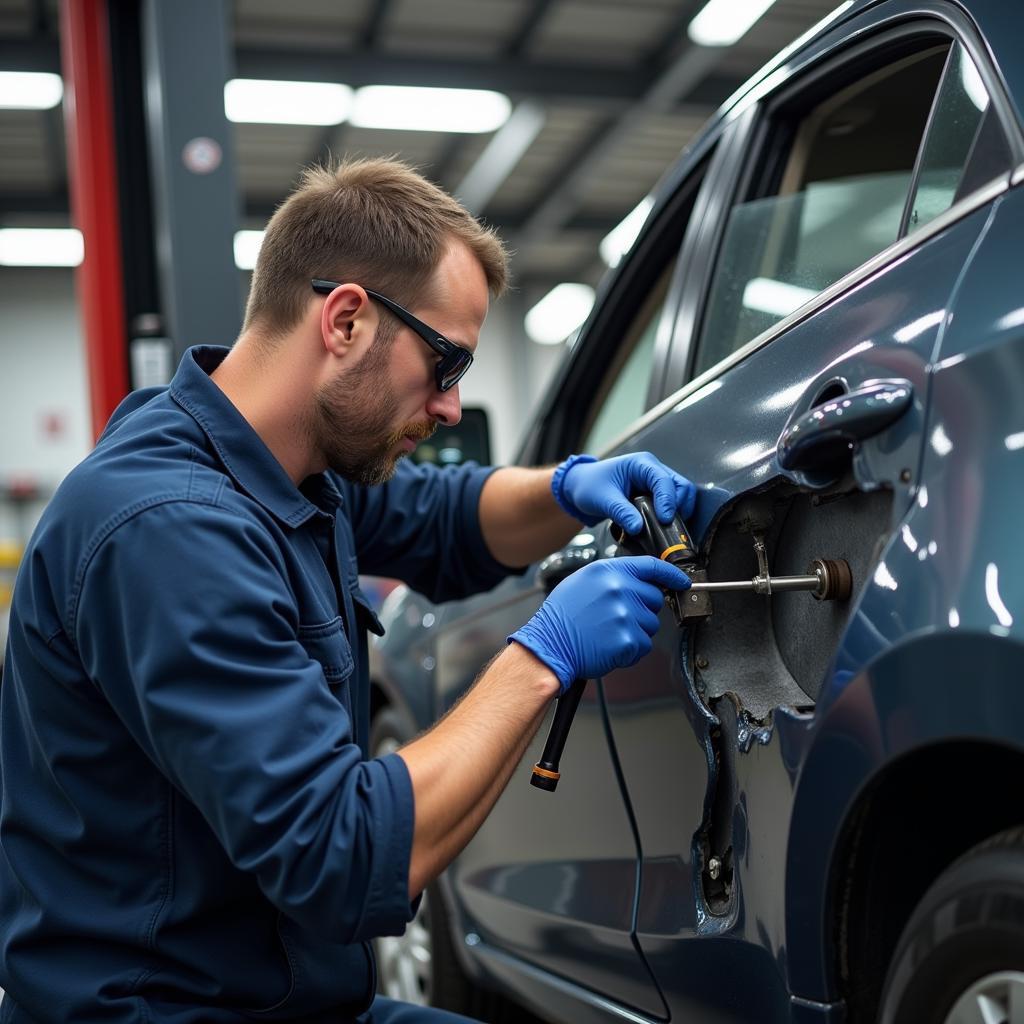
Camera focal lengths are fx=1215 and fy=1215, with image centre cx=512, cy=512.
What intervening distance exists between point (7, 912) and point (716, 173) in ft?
4.85

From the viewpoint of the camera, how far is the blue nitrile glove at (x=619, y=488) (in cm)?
154

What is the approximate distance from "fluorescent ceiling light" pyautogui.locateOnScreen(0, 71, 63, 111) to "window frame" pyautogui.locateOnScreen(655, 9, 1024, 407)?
741cm

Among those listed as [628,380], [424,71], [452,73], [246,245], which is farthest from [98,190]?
[246,245]

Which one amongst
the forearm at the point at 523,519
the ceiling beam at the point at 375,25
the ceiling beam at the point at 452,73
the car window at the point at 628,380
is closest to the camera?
the forearm at the point at 523,519

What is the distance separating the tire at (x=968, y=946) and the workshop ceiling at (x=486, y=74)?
19.5 ft

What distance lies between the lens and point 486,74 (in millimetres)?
8547

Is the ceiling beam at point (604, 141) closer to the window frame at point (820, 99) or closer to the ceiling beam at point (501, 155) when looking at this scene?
the ceiling beam at point (501, 155)

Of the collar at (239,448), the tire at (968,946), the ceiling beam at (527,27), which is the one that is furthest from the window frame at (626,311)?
the ceiling beam at (527,27)

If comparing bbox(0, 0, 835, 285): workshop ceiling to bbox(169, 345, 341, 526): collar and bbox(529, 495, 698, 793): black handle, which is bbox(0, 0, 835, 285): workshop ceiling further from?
bbox(529, 495, 698, 793): black handle

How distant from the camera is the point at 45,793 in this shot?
4.86 ft

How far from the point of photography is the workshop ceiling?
7.87 m

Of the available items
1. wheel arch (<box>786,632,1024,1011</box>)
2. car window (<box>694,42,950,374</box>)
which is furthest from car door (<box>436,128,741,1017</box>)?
wheel arch (<box>786,632,1024,1011</box>)

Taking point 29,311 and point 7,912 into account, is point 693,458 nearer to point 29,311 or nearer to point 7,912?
point 7,912

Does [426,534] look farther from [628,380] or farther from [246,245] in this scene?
[246,245]
